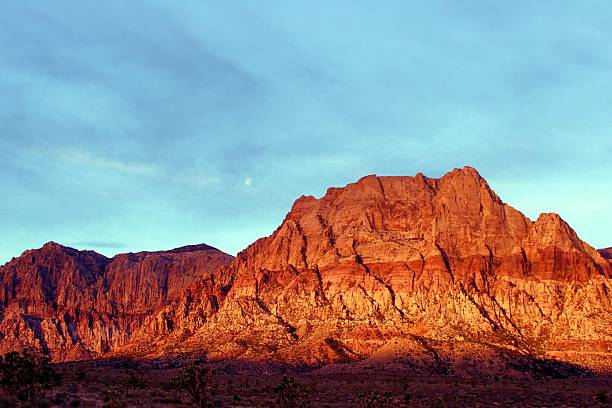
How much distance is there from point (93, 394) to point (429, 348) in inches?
4407

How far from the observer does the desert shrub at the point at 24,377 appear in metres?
67.8

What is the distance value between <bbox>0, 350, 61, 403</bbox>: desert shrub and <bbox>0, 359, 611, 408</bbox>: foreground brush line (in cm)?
155

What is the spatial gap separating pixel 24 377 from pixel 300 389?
35.6 meters

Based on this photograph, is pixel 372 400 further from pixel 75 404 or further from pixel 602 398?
pixel 602 398

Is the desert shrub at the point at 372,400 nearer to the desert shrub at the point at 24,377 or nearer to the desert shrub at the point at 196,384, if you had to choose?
the desert shrub at the point at 196,384

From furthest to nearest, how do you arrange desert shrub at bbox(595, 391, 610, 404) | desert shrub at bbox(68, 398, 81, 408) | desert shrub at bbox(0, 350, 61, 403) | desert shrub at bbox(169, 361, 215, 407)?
desert shrub at bbox(595, 391, 610, 404)
desert shrub at bbox(169, 361, 215, 407)
desert shrub at bbox(0, 350, 61, 403)
desert shrub at bbox(68, 398, 81, 408)

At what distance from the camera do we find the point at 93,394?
7538 cm

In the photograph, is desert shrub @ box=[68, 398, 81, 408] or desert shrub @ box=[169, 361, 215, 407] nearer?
desert shrub @ box=[68, 398, 81, 408]

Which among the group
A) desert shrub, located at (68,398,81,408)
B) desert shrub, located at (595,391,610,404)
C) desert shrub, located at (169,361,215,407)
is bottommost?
desert shrub, located at (595,391,610,404)

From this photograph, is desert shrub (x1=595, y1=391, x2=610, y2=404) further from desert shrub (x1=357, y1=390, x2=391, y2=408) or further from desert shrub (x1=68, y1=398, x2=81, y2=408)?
desert shrub (x1=68, y1=398, x2=81, y2=408)

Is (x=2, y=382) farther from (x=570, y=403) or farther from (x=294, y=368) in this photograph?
(x=294, y=368)

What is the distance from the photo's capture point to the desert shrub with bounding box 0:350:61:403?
6781 cm

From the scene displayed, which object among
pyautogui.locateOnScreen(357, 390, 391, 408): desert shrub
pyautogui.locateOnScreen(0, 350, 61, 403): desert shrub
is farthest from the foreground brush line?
pyautogui.locateOnScreen(0, 350, 61, 403): desert shrub

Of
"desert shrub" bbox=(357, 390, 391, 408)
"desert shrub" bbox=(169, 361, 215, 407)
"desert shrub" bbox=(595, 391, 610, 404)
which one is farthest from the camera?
"desert shrub" bbox=(595, 391, 610, 404)
